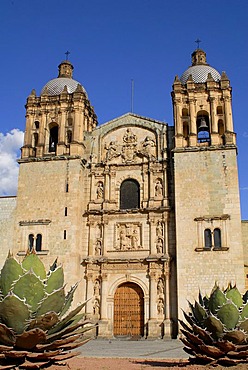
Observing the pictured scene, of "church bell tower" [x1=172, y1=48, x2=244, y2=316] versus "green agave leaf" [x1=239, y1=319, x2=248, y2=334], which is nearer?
"green agave leaf" [x1=239, y1=319, x2=248, y2=334]

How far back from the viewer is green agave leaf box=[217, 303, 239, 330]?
7.15 meters

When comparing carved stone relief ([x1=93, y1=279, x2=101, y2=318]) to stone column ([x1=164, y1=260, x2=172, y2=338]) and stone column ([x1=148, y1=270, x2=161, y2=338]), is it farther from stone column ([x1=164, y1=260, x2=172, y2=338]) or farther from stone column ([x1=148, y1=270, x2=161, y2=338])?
stone column ([x1=164, y1=260, x2=172, y2=338])

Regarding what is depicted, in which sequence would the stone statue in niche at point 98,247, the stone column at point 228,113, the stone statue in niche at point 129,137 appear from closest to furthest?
the stone statue in niche at point 98,247 → the stone column at point 228,113 → the stone statue in niche at point 129,137

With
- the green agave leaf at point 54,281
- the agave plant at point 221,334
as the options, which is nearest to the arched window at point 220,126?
the agave plant at point 221,334

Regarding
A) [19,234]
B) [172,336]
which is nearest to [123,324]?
[172,336]

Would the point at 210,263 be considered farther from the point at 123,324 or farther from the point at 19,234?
the point at 19,234

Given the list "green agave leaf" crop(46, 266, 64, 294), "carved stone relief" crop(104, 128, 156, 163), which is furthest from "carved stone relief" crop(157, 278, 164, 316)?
"green agave leaf" crop(46, 266, 64, 294)

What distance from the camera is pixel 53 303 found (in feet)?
16.8

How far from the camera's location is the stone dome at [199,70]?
2458 centimetres

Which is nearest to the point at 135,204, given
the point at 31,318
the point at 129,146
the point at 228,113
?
the point at 129,146

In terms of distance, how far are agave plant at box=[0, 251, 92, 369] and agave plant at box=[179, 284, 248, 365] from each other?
2.57 meters

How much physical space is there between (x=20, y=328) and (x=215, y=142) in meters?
18.7

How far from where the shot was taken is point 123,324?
2134cm

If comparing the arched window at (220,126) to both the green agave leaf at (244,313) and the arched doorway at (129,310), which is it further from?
the green agave leaf at (244,313)
